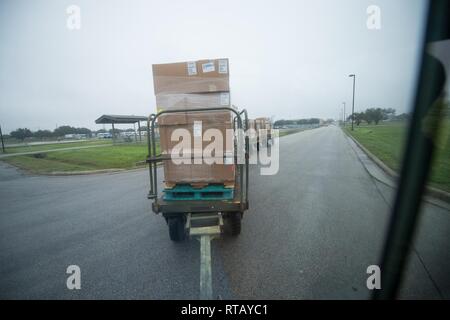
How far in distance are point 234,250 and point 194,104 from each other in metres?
2.34

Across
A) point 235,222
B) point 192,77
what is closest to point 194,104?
point 192,77

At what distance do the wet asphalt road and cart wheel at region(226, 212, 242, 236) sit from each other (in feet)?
0.40

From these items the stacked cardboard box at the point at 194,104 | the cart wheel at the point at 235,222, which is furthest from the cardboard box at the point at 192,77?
the cart wheel at the point at 235,222

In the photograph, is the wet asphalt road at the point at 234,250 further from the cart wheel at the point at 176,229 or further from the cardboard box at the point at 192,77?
the cardboard box at the point at 192,77

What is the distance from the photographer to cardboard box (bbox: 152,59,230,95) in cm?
308

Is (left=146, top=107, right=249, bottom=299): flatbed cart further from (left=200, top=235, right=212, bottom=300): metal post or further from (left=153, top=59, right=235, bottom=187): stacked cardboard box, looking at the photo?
(left=153, top=59, right=235, bottom=187): stacked cardboard box

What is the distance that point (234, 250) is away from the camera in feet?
9.66

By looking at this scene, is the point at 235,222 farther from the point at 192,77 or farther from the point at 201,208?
the point at 192,77

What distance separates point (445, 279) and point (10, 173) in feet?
52.3

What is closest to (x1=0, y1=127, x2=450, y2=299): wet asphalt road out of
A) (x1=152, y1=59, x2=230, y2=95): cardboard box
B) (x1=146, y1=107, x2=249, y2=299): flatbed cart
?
(x1=146, y1=107, x2=249, y2=299): flatbed cart

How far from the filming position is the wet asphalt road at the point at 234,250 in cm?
224

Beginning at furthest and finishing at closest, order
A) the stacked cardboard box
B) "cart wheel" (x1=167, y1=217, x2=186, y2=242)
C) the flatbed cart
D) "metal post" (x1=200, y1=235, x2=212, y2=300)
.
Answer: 1. "cart wheel" (x1=167, y1=217, x2=186, y2=242)
2. the stacked cardboard box
3. the flatbed cart
4. "metal post" (x1=200, y1=235, x2=212, y2=300)

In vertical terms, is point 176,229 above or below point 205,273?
above
